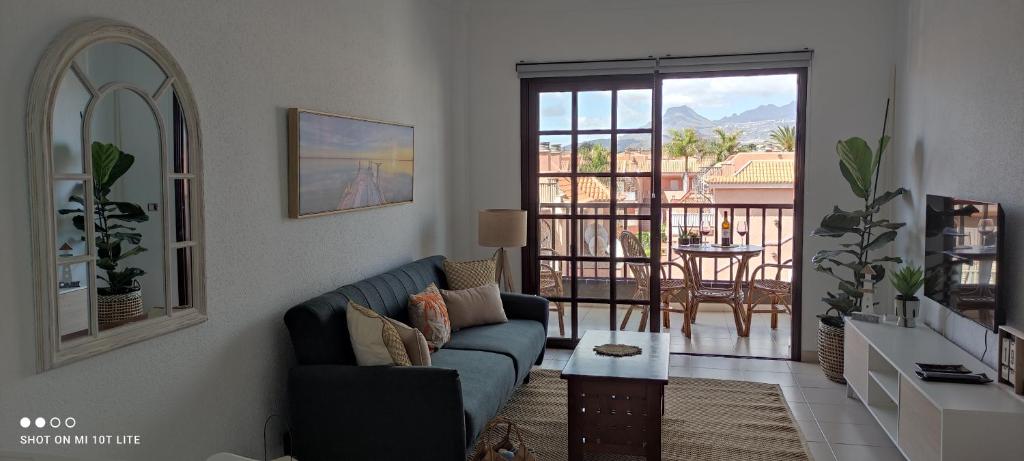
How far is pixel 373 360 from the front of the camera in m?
3.11

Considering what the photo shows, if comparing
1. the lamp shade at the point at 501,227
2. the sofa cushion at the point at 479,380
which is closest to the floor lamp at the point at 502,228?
the lamp shade at the point at 501,227

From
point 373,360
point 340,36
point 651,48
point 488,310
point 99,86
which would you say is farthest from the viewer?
point 651,48

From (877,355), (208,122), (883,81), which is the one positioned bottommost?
(877,355)

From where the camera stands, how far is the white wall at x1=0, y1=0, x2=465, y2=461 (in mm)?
1979

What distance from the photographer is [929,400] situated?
295 centimetres

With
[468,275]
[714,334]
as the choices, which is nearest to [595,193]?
[468,275]

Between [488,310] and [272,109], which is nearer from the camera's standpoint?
[272,109]

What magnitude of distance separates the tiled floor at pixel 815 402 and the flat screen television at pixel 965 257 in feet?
2.61

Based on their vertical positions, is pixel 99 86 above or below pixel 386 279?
above

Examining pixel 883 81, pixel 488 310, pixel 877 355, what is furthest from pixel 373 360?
pixel 883 81

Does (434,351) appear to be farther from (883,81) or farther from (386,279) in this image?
(883,81)

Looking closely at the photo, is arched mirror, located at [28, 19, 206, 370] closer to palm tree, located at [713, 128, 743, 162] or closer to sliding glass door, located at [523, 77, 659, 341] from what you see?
sliding glass door, located at [523, 77, 659, 341]

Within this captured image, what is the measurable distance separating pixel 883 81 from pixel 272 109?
4113 mm

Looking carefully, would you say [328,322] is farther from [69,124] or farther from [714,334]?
[714,334]
